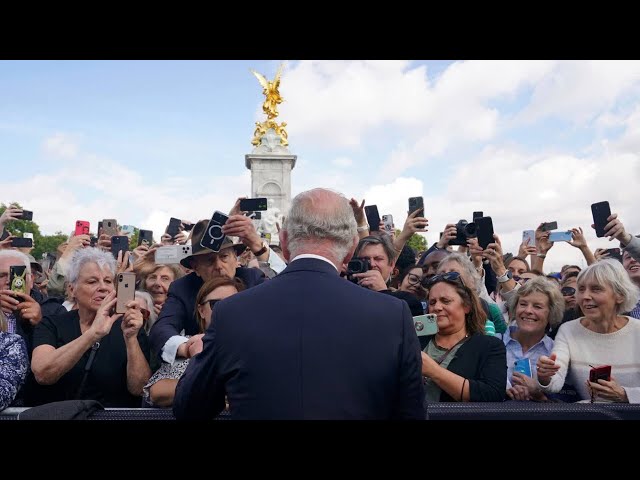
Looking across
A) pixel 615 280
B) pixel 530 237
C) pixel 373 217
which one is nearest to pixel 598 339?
pixel 615 280

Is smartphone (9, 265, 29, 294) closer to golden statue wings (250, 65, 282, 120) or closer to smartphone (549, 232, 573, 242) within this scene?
smartphone (549, 232, 573, 242)

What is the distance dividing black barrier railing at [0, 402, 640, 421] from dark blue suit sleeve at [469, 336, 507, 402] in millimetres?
433

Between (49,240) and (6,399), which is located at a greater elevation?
(49,240)

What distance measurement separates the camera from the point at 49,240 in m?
60.1

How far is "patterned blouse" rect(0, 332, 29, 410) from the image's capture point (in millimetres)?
3168

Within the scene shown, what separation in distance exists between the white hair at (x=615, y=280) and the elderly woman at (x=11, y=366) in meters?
3.40

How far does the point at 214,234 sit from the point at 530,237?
475 cm

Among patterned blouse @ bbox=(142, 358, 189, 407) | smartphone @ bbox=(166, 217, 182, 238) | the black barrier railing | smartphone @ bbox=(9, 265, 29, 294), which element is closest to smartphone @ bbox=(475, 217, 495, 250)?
the black barrier railing

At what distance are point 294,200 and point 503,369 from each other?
172 centimetres

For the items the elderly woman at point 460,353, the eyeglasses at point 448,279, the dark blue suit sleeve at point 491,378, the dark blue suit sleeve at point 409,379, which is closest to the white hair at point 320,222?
the dark blue suit sleeve at point 409,379

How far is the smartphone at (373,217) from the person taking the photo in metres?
6.75

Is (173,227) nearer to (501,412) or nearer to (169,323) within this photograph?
(169,323)
